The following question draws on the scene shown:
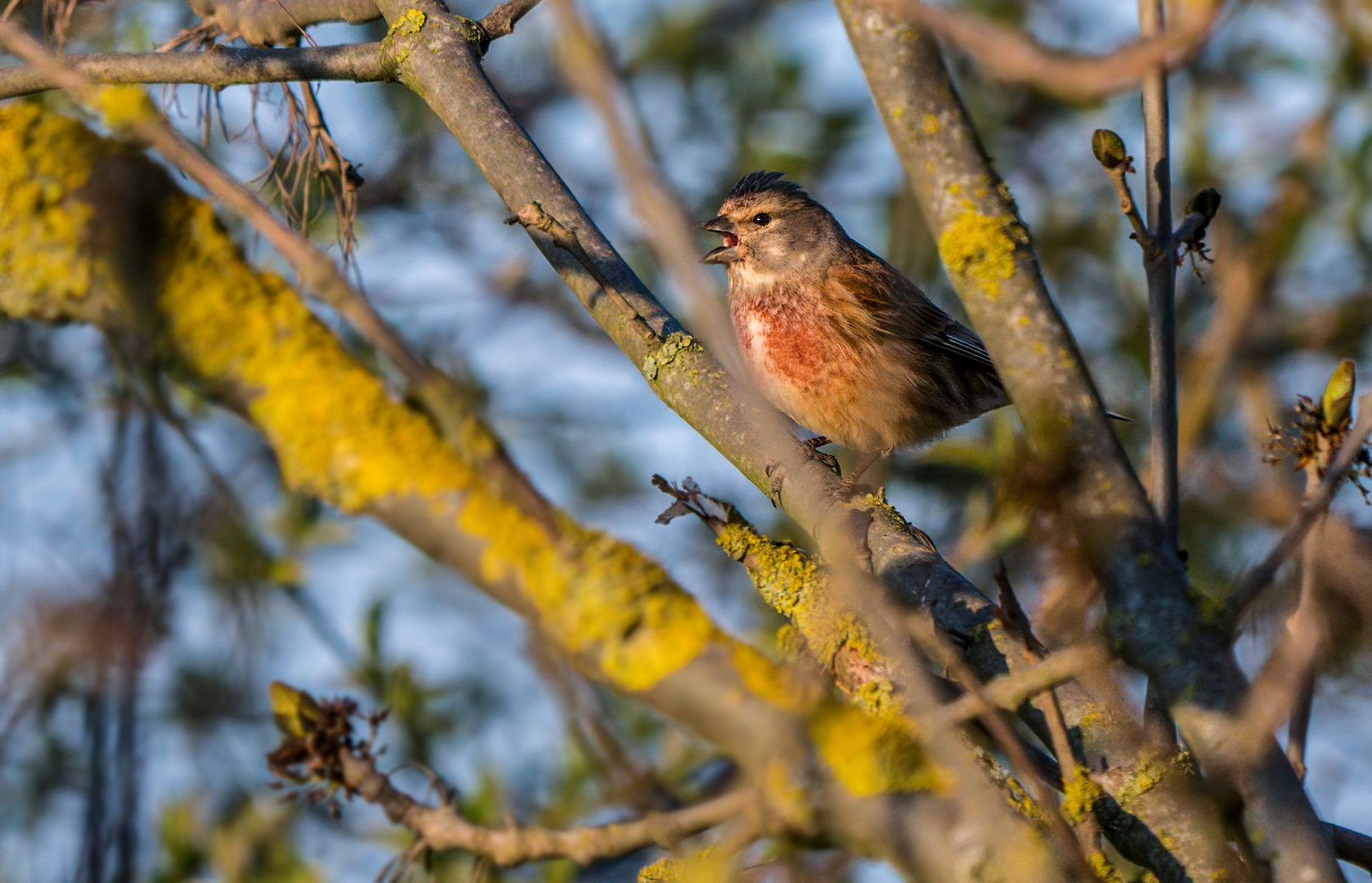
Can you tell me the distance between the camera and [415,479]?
1963 mm

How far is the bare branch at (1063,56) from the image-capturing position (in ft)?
5.03

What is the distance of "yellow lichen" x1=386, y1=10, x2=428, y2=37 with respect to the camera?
3.50 metres

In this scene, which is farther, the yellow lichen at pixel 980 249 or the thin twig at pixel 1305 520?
the yellow lichen at pixel 980 249

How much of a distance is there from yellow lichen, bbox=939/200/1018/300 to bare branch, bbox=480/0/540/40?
2124 mm

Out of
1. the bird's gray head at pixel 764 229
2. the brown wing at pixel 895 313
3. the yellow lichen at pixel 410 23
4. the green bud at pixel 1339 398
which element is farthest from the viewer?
the bird's gray head at pixel 764 229

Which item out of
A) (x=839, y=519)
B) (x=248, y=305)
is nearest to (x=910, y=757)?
(x=839, y=519)

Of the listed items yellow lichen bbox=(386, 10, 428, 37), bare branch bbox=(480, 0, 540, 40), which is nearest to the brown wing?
bare branch bbox=(480, 0, 540, 40)

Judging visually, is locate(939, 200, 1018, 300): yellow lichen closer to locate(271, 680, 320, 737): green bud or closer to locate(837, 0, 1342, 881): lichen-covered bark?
locate(837, 0, 1342, 881): lichen-covered bark

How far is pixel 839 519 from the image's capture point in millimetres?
2365

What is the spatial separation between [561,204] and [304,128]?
1.19 metres

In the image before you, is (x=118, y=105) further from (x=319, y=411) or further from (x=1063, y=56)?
(x=1063, y=56)

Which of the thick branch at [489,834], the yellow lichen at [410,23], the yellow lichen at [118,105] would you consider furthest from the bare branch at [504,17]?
the thick branch at [489,834]

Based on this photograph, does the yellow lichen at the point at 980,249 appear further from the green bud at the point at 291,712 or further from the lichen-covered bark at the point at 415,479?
the green bud at the point at 291,712

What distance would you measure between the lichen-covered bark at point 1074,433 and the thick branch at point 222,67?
6.54ft
